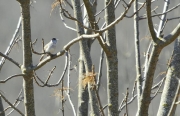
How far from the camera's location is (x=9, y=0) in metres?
3.62

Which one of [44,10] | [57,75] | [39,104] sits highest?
[44,10]

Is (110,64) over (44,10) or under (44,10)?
under

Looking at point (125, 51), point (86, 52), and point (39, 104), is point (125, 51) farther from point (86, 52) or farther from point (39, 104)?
point (86, 52)

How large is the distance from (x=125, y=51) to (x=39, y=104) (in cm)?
110

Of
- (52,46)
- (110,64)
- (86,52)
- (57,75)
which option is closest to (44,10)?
(57,75)

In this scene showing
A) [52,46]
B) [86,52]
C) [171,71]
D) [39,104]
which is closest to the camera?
[171,71]

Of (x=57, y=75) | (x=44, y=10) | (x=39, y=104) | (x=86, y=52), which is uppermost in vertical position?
(x=44, y=10)

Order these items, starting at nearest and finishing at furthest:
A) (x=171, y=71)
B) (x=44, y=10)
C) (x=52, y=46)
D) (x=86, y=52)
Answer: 1. (x=171, y=71)
2. (x=86, y=52)
3. (x=52, y=46)
4. (x=44, y=10)

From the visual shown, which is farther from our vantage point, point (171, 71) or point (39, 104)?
point (39, 104)

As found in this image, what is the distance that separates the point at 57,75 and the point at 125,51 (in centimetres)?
76

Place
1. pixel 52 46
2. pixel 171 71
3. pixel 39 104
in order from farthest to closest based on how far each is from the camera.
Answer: pixel 39 104 < pixel 52 46 < pixel 171 71

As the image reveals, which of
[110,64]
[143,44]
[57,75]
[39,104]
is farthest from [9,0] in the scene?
[110,64]

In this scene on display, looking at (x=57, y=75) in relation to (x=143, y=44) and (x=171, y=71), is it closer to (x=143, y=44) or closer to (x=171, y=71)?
(x=143, y=44)

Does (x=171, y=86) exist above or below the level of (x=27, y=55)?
below
